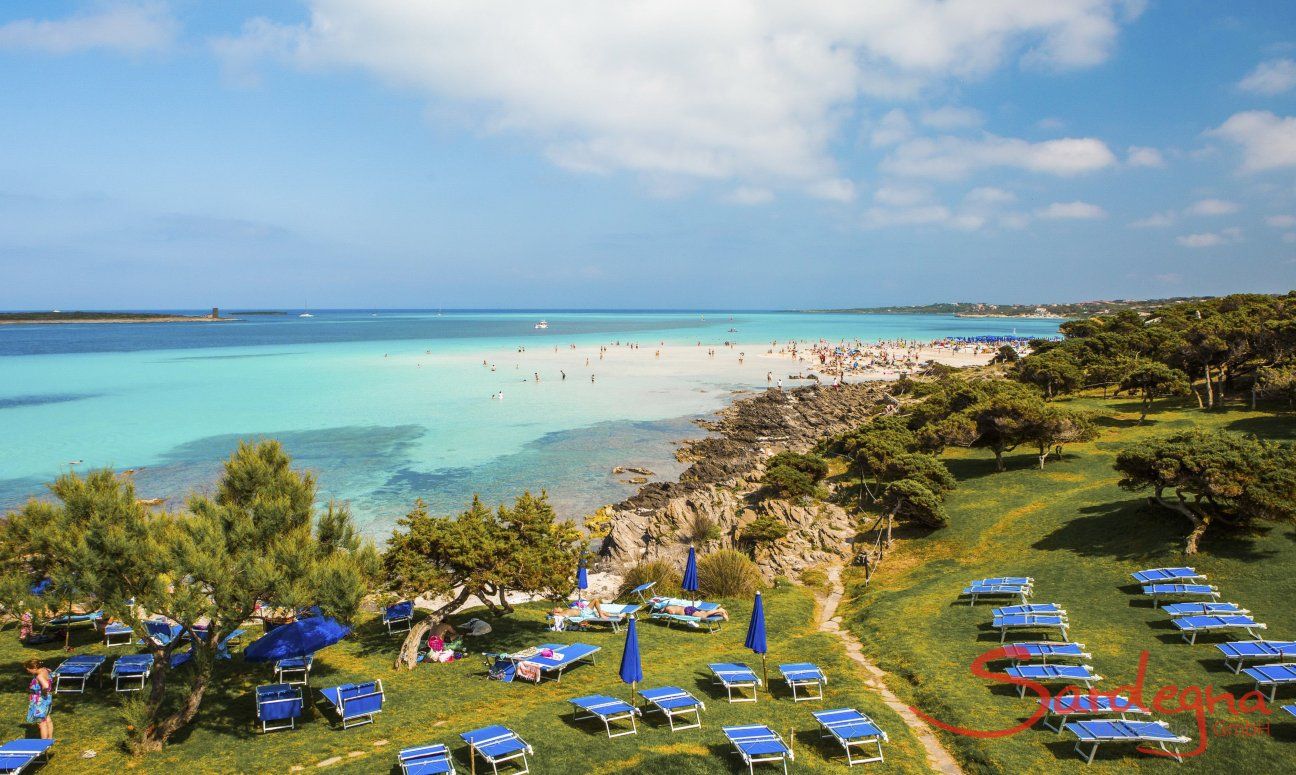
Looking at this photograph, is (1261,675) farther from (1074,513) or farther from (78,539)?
(78,539)

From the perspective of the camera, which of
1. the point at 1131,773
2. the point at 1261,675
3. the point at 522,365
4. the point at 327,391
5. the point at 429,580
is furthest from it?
the point at 522,365

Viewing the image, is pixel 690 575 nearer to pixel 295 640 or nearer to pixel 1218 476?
pixel 295 640

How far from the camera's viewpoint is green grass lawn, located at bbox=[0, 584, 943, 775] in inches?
418

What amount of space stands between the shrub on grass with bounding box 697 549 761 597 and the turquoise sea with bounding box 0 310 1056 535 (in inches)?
526

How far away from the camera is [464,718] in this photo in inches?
496

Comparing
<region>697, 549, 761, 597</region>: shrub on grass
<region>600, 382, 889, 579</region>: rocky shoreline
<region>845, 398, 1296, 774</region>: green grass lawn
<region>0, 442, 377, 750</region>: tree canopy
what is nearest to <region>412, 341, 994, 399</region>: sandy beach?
<region>600, 382, 889, 579</region>: rocky shoreline

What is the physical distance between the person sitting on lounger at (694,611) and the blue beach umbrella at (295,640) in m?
8.89

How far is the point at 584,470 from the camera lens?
40844mm

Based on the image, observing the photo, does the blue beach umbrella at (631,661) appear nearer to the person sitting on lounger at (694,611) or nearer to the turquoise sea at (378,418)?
the person sitting on lounger at (694,611)

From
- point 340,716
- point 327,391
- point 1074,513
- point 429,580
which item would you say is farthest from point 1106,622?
point 327,391

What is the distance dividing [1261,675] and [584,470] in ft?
109

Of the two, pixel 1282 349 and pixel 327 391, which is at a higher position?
pixel 1282 349

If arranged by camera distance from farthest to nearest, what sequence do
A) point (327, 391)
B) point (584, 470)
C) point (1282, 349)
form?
point (327, 391) < point (584, 470) < point (1282, 349)

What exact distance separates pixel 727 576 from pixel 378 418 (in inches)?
1807
